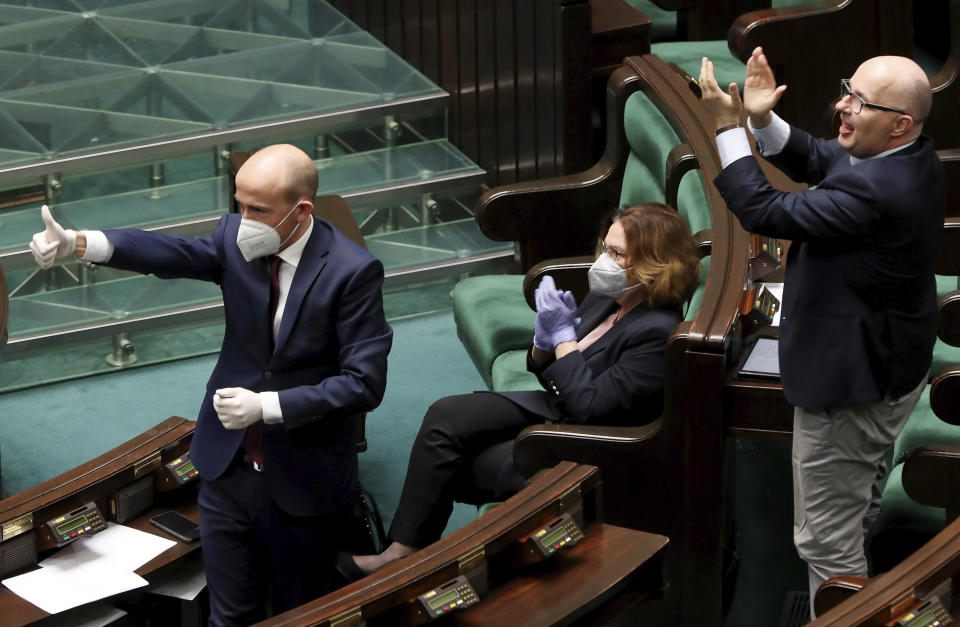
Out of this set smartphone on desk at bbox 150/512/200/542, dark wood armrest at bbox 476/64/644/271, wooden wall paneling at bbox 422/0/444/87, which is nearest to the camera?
smartphone on desk at bbox 150/512/200/542

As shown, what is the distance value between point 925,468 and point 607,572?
2.57 ft

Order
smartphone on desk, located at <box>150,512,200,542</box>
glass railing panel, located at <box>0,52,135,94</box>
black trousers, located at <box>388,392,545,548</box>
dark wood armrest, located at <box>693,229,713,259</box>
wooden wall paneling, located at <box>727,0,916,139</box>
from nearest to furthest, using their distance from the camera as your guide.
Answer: smartphone on desk, located at <box>150,512,200,542</box> → black trousers, located at <box>388,392,545,548</box> → dark wood armrest, located at <box>693,229,713,259</box> → wooden wall paneling, located at <box>727,0,916,139</box> → glass railing panel, located at <box>0,52,135,94</box>

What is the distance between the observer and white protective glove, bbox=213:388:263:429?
275cm

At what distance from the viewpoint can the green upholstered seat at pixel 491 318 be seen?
4.15 m

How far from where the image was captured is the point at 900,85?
109 inches

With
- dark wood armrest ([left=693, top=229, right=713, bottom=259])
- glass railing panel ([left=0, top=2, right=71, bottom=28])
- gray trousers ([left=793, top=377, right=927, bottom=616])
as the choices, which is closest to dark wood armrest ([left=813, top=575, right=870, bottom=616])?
gray trousers ([left=793, top=377, right=927, bottom=616])

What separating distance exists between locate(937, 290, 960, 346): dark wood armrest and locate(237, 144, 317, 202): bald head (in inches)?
55.1

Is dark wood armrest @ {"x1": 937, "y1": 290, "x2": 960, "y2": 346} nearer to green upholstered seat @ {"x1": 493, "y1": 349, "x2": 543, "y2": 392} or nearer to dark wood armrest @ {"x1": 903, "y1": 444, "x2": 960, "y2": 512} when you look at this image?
dark wood armrest @ {"x1": 903, "y1": 444, "x2": 960, "y2": 512}

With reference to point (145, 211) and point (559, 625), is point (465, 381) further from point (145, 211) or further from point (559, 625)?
point (559, 625)

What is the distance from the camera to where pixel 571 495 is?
287 cm

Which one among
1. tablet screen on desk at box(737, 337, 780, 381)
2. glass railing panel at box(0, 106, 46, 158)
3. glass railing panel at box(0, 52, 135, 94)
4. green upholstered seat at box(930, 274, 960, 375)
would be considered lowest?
green upholstered seat at box(930, 274, 960, 375)

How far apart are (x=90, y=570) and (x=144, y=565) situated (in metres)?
0.10

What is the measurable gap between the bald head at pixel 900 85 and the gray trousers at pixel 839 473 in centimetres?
54

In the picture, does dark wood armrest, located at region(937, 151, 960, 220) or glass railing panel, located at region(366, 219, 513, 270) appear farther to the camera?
glass railing panel, located at region(366, 219, 513, 270)
